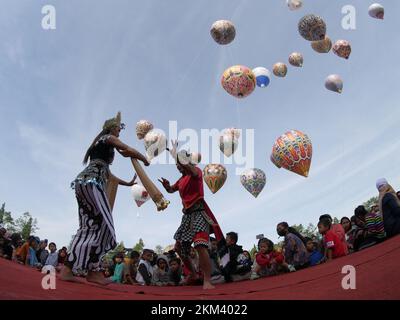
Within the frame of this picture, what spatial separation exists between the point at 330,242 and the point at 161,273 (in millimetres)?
3132

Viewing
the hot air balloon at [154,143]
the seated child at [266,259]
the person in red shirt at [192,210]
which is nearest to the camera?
the person in red shirt at [192,210]

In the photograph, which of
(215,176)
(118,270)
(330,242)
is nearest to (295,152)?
(215,176)

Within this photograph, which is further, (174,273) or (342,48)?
(342,48)

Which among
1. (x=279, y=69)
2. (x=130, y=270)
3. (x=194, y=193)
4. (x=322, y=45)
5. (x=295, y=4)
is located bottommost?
(x=130, y=270)

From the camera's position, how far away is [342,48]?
14.9 m

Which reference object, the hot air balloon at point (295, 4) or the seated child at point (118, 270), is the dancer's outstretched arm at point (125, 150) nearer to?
the seated child at point (118, 270)

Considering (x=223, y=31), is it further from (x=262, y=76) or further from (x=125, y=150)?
(x=125, y=150)

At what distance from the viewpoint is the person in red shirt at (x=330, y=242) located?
18.3ft

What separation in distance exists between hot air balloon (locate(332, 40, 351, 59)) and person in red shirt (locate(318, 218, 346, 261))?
11414mm

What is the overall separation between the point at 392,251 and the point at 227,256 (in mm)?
2845

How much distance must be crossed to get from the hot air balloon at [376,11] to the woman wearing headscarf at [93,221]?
48.2ft

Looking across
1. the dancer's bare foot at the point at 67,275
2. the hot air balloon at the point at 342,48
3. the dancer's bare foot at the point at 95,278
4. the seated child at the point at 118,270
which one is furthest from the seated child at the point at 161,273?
the hot air balloon at the point at 342,48
